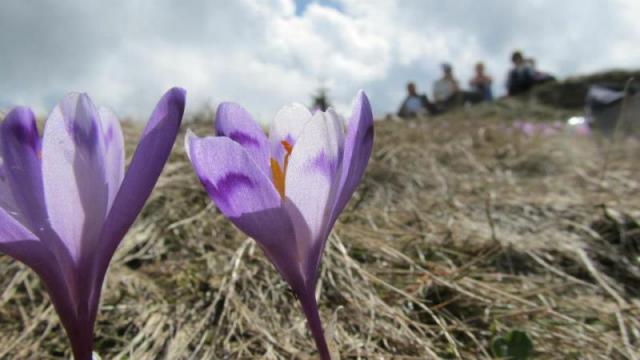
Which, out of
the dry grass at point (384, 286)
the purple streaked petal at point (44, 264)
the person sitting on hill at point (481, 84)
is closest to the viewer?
the purple streaked petal at point (44, 264)

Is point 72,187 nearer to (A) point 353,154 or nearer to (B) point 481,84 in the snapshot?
(A) point 353,154

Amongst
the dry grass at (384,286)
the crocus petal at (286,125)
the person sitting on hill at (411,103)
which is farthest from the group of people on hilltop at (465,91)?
the crocus petal at (286,125)

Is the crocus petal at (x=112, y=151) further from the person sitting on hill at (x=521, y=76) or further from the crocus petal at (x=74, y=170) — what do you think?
the person sitting on hill at (x=521, y=76)

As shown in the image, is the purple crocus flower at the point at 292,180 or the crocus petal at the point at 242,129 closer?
the purple crocus flower at the point at 292,180

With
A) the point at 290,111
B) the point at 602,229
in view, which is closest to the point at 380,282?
the point at 290,111

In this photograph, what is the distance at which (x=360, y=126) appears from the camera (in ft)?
1.80

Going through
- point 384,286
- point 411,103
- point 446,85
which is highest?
point 446,85

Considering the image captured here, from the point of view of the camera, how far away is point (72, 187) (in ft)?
1.72

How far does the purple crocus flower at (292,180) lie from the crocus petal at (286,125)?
0.05m

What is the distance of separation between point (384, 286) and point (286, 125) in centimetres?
63

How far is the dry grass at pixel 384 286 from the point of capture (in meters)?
1.06

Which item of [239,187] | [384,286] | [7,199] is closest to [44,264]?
[7,199]

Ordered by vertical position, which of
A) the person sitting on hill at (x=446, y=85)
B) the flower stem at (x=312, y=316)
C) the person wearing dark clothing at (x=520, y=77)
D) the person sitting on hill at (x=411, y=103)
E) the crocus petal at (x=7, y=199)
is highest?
the person wearing dark clothing at (x=520, y=77)

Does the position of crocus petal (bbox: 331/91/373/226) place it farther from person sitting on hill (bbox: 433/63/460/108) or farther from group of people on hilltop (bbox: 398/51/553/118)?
person sitting on hill (bbox: 433/63/460/108)
